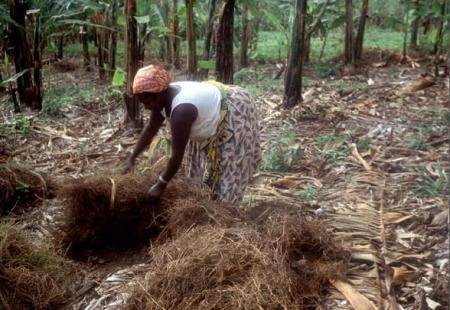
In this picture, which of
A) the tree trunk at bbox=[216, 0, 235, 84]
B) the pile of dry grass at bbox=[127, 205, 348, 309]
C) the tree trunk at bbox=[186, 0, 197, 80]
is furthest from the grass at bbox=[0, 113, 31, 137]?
the pile of dry grass at bbox=[127, 205, 348, 309]

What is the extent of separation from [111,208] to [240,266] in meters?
1.17

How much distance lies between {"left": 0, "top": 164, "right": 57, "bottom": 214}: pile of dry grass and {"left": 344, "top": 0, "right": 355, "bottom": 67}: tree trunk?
6.05 metres

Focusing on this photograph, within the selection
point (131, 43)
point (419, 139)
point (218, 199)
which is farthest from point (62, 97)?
point (419, 139)

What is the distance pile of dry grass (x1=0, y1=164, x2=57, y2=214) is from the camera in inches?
143

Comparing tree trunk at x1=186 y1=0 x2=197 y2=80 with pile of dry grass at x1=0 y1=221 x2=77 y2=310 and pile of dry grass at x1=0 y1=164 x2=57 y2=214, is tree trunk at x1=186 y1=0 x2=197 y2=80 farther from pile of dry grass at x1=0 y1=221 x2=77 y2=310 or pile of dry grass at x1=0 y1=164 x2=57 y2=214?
pile of dry grass at x1=0 y1=221 x2=77 y2=310

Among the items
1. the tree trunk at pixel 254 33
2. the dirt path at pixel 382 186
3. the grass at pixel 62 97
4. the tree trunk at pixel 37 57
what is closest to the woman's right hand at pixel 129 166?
the dirt path at pixel 382 186

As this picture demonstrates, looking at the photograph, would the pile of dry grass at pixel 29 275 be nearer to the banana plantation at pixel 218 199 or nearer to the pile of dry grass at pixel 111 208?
the banana plantation at pixel 218 199

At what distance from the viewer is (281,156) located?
4.35 m

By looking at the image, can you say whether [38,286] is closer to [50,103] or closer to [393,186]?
[393,186]

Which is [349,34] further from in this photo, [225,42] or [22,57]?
[22,57]

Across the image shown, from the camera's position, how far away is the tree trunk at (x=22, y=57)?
5.86m

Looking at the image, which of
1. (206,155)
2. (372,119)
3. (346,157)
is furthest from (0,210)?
(372,119)

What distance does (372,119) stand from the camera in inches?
217

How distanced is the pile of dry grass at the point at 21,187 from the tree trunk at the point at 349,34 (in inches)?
238
